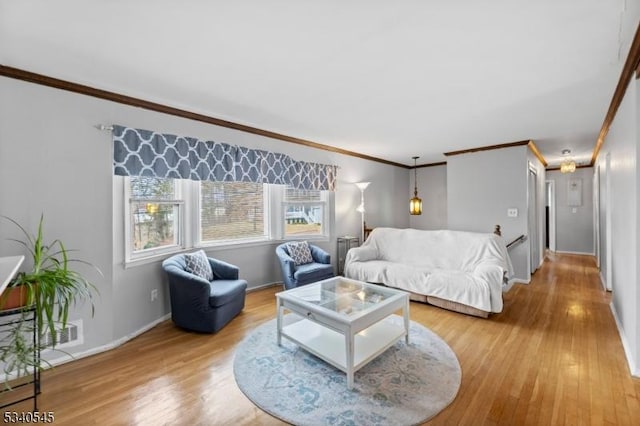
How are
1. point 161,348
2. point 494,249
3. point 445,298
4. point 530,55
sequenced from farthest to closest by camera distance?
point 494,249 → point 445,298 → point 161,348 → point 530,55

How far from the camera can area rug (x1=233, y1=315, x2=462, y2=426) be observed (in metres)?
1.78

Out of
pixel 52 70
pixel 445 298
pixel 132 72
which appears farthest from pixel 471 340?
pixel 52 70

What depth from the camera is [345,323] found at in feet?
6.82

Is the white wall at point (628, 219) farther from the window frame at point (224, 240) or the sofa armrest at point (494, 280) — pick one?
the window frame at point (224, 240)

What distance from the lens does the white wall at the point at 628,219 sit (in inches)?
86.2

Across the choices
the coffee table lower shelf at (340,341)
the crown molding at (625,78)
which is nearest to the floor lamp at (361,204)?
the coffee table lower shelf at (340,341)

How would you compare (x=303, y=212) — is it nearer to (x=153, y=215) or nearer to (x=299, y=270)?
(x=299, y=270)

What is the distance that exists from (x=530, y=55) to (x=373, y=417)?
8.87ft

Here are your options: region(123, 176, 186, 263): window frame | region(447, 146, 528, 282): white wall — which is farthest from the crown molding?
region(123, 176, 186, 263): window frame

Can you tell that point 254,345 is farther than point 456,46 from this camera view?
Yes

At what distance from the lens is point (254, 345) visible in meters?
2.67

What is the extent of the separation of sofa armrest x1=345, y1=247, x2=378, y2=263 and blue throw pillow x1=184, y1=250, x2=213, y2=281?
82.3 inches

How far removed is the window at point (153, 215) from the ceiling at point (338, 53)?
3.05 ft

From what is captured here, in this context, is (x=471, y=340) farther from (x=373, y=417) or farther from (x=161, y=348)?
(x=161, y=348)
